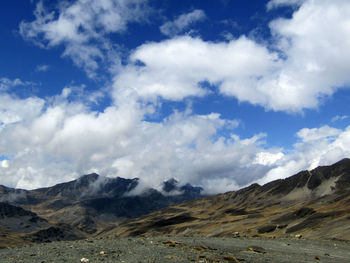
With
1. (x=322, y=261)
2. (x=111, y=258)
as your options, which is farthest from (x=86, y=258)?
(x=322, y=261)

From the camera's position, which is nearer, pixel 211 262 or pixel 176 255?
pixel 211 262

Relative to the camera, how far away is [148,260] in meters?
23.2

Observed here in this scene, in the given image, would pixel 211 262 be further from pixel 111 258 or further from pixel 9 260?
pixel 9 260

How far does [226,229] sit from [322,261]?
12929 centimetres

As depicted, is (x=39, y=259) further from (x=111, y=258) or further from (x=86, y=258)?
(x=111, y=258)

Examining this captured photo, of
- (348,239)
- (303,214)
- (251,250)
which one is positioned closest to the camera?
(251,250)

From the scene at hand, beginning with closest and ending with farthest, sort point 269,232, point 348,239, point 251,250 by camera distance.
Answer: point 251,250 → point 348,239 → point 269,232

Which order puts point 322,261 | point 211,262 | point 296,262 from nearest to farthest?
point 211,262 < point 296,262 < point 322,261

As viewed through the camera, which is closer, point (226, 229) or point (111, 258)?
point (111, 258)

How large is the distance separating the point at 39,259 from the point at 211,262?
12.0m

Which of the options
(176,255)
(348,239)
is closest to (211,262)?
(176,255)

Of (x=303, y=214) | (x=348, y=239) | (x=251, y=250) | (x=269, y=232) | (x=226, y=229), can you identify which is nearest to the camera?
(x=251, y=250)

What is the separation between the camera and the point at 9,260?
2378cm

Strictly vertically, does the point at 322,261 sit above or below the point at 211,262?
below
